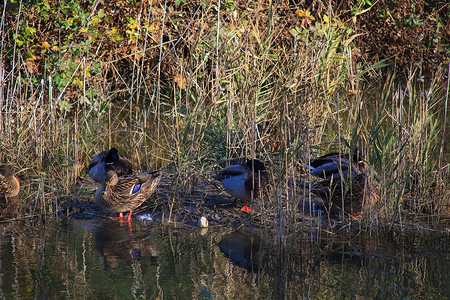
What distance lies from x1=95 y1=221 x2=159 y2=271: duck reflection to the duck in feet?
3.06

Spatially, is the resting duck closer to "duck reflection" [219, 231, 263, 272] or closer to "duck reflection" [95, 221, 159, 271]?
"duck reflection" [219, 231, 263, 272]

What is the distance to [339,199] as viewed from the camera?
16.1ft

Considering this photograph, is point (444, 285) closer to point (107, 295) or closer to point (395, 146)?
point (395, 146)

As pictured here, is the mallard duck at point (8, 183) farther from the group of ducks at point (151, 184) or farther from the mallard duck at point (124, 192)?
the mallard duck at point (124, 192)

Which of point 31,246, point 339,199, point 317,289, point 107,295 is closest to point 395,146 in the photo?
point 339,199

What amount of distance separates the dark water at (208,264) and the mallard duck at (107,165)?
0.91 meters

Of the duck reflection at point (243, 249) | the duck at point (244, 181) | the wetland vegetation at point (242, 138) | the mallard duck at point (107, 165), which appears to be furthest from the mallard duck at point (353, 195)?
the mallard duck at point (107, 165)

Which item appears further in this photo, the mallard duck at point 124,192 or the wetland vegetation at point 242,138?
the mallard duck at point 124,192

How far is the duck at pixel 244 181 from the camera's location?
4.99 meters

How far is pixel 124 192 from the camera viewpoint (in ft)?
16.1

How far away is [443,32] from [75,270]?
11006mm

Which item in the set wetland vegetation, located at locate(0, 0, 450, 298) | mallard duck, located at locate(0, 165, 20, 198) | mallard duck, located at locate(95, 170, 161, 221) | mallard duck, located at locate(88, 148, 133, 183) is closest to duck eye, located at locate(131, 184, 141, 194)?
mallard duck, located at locate(95, 170, 161, 221)

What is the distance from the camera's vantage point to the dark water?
351 centimetres

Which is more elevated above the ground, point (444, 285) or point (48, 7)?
point (48, 7)
